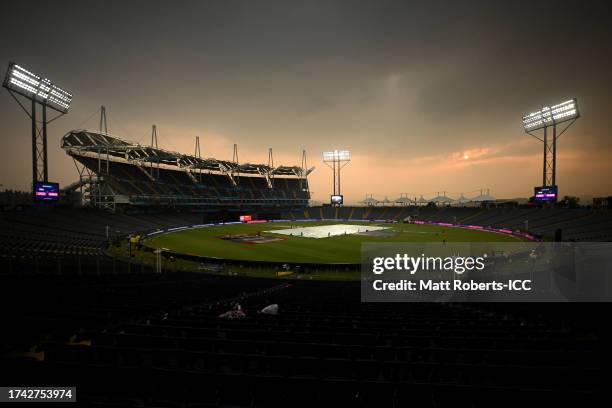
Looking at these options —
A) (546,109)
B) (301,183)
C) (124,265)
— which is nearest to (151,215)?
(124,265)

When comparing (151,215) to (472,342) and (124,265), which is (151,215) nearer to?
(124,265)

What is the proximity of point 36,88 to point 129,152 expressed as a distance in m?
27.1

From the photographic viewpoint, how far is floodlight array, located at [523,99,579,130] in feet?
168

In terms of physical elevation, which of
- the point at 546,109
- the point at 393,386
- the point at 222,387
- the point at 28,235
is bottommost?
the point at 28,235

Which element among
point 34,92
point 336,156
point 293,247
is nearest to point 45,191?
point 34,92

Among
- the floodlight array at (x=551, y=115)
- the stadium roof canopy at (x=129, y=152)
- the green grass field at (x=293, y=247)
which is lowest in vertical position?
the green grass field at (x=293, y=247)

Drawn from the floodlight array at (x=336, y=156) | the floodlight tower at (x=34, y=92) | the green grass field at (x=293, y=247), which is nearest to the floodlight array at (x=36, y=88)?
the floodlight tower at (x=34, y=92)

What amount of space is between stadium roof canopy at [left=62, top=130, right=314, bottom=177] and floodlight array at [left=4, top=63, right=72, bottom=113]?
8207 mm

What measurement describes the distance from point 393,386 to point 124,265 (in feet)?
97.6

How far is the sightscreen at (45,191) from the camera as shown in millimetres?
41725

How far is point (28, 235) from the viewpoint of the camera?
33188 millimetres

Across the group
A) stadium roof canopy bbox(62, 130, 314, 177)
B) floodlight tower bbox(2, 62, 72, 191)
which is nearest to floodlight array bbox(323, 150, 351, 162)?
stadium roof canopy bbox(62, 130, 314, 177)

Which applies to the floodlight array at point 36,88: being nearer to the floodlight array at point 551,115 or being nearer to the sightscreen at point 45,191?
the sightscreen at point 45,191

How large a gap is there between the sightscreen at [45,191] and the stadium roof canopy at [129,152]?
599 inches
